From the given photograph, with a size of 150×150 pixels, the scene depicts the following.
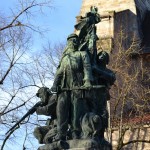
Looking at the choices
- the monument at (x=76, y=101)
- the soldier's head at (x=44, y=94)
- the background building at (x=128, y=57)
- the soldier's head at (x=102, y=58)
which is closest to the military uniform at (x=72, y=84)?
the monument at (x=76, y=101)

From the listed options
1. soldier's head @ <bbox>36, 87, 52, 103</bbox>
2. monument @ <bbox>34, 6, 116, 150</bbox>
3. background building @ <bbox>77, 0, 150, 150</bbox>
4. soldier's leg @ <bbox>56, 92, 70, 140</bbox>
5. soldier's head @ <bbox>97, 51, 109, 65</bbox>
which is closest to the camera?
monument @ <bbox>34, 6, 116, 150</bbox>

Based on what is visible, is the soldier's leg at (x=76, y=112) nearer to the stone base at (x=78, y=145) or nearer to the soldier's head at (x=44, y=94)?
the stone base at (x=78, y=145)

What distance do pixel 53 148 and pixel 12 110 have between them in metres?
9.00

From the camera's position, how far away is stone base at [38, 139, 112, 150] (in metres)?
5.70

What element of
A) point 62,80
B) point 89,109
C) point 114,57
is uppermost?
point 114,57

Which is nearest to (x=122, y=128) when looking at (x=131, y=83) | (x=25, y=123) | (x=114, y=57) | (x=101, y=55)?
(x=131, y=83)

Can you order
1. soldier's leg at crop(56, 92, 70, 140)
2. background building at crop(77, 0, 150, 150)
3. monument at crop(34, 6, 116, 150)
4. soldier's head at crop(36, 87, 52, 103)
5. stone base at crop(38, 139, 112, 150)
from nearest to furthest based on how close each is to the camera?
stone base at crop(38, 139, 112, 150), monument at crop(34, 6, 116, 150), soldier's leg at crop(56, 92, 70, 140), soldier's head at crop(36, 87, 52, 103), background building at crop(77, 0, 150, 150)

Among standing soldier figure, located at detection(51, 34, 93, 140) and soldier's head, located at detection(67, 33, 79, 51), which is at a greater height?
soldier's head, located at detection(67, 33, 79, 51)

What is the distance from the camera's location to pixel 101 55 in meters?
6.66

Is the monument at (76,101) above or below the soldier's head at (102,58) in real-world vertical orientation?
below

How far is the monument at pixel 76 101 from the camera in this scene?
19.5 ft

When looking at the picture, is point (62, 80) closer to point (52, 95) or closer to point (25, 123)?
point (52, 95)

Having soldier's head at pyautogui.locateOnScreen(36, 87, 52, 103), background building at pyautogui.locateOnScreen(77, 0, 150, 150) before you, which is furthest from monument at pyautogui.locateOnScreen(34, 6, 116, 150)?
background building at pyautogui.locateOnScreen(77, 0, 150, 150)

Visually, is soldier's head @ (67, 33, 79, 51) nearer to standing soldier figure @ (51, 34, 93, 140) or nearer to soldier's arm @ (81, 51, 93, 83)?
standing soldier figure @ (51, 34, 93, 140)
